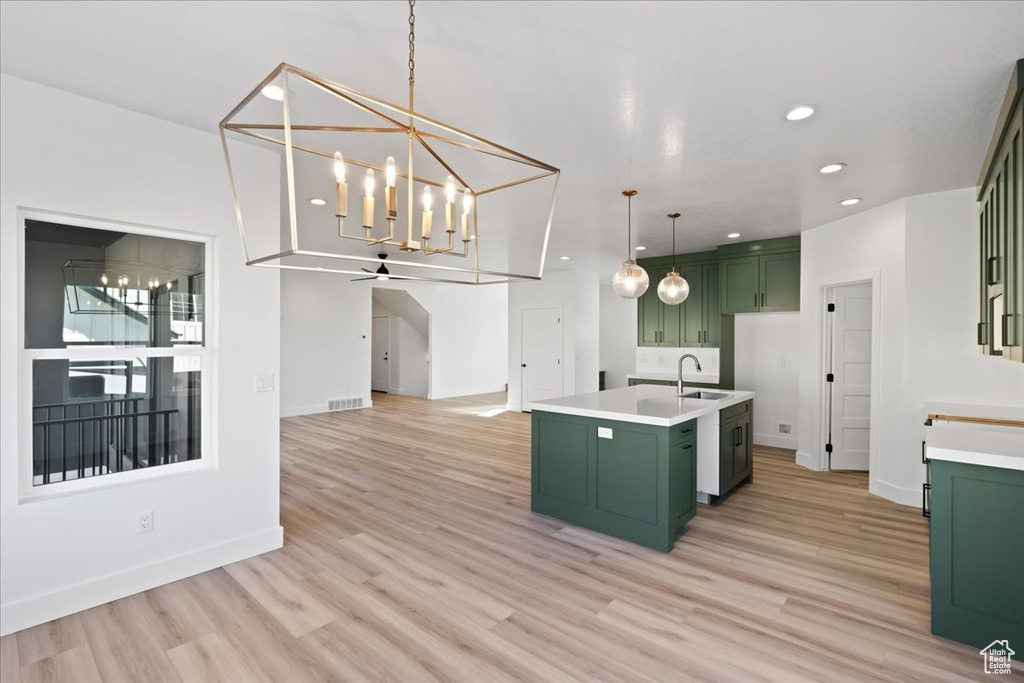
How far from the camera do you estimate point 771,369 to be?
648 centimetres

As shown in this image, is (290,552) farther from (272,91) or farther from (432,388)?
(432,388)

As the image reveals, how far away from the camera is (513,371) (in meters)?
9.49

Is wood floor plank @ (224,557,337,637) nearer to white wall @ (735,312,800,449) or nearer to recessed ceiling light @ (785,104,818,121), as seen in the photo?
recessed ceiling light @ (785,104,818,121)

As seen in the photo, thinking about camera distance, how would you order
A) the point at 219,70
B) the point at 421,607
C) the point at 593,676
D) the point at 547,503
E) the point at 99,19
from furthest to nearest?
the point at 547,503 < the point at 421,607 < the point at 219,70 < the point at 593,676 < the point at 99,19

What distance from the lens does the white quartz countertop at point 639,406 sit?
338cm

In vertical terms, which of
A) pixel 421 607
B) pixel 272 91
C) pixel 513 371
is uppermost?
pixel 272 91

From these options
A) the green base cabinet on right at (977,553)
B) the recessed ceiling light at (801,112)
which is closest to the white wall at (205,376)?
the recessed ceiling light at (801,112)

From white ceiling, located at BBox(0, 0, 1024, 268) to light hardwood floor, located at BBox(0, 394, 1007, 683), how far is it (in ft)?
8.75

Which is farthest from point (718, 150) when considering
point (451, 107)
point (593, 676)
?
point (593, 676)

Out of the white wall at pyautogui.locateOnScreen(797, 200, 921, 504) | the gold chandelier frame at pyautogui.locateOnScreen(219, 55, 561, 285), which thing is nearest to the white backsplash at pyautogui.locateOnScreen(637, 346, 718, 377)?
the white wall at pyautogui.locateOnScreen(797, 200, 921, 504)

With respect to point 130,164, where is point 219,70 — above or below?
above

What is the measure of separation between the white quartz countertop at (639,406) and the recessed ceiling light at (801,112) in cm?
189

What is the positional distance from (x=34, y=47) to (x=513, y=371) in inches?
309

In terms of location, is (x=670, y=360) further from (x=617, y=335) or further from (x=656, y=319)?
(x=617, y=335)
